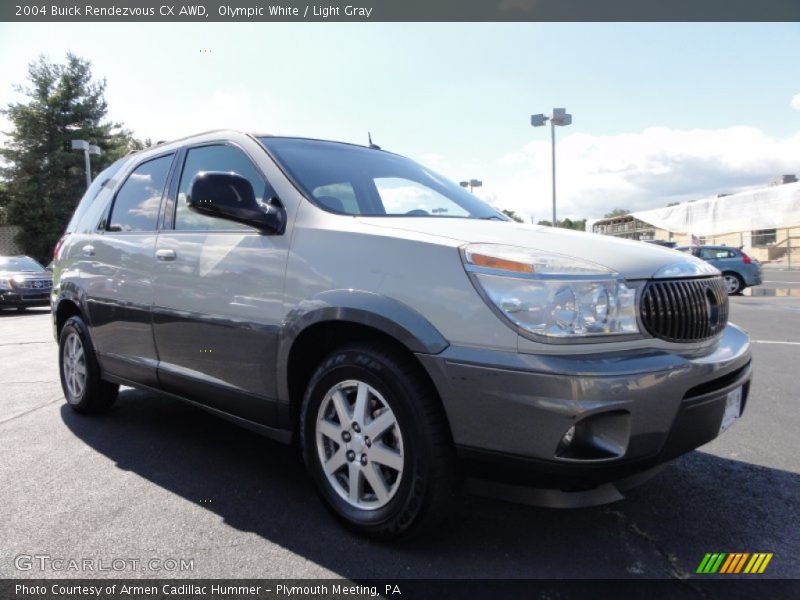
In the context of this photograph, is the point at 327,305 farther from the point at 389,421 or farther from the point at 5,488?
the point at 5,488

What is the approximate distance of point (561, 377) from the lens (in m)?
1.85

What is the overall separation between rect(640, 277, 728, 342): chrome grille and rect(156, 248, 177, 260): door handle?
2.45 metres

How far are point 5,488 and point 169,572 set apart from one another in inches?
55.1

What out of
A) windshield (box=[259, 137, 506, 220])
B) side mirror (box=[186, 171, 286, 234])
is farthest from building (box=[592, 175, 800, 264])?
side mirror (box=[186, 171, 286, 234])

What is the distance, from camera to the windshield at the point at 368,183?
2.87 metres

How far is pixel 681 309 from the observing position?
2133 millimetres

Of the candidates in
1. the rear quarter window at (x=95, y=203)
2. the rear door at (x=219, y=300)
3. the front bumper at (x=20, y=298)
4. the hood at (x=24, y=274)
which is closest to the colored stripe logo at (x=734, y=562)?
the rear door at (x=219, y=300)

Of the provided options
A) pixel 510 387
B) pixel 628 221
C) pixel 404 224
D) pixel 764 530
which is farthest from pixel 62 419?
pixel 628 221

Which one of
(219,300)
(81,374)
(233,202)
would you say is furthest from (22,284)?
(233,202)

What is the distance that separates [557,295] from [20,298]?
579 inches

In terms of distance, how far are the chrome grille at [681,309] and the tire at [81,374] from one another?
3668 millimetres

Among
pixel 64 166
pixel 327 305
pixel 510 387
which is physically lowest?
pixel 510 387

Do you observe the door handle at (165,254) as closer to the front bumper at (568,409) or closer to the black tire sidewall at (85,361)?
the black tire sidewall at (85,361)

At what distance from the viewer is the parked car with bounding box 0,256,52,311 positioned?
13.1 metres
